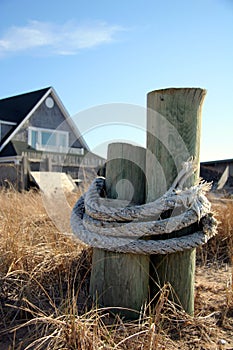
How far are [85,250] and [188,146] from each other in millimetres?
1210

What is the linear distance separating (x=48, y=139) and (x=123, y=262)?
2007cm

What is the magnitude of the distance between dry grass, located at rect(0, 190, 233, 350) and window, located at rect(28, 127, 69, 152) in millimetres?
17100

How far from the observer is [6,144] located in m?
19.1

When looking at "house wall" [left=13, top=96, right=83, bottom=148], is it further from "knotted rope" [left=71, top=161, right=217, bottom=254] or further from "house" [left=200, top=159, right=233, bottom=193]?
"knotted rope" [left=71, top=161, right=217, bottom=254]

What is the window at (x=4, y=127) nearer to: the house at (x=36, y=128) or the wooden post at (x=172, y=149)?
the house at (x=36, y=128)

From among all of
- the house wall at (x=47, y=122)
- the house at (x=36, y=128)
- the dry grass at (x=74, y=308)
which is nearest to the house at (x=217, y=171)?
the house at (x=36, y=128)

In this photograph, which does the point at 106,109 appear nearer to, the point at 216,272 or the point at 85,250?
the point at 85,250

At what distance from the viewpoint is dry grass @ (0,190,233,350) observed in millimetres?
1680

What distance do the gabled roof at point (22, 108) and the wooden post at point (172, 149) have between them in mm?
17730

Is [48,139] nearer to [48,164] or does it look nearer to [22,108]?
[22,108]

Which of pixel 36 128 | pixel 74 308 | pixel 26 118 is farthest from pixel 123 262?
pixel 36 128

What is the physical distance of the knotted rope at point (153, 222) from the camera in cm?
202

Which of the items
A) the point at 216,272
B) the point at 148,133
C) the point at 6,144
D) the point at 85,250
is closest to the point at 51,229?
the point at 85,250

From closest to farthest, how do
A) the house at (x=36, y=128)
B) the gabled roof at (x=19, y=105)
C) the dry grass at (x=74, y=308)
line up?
the dry grass at (x=74, y=308) → the house at (x=36, y=128) → the gabled roof at (x=19, y=105)
